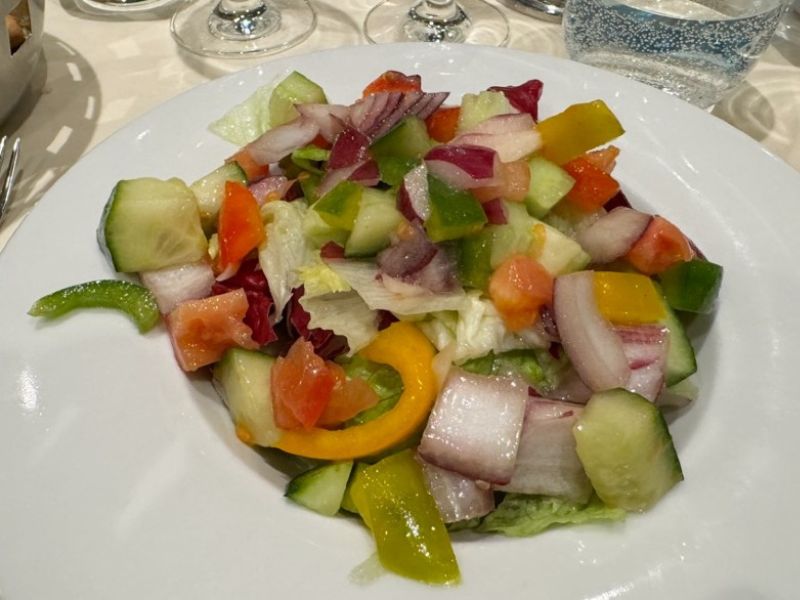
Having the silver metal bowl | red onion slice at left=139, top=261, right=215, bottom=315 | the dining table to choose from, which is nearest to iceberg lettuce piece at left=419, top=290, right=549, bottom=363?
red onion slice at left=139, top=261, right=215, bottom=315

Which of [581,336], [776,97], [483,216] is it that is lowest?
[776,97]

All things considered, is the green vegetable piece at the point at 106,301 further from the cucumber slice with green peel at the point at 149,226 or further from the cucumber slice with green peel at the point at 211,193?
the cucumber slice with green peel at the point at 211,193

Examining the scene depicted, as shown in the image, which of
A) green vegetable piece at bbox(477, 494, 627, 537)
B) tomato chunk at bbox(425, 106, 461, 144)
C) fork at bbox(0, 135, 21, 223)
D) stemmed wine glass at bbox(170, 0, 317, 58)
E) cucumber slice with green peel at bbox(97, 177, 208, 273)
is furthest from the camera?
stemmed wine glass at bbox(170, 0, 317, 58)

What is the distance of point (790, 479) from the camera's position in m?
1.25

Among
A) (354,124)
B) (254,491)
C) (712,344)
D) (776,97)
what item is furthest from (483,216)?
(776,97)

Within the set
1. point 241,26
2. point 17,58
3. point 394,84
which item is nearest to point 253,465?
point 394,84

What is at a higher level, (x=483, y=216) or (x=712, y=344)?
(x=483, y=216)

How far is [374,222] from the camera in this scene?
148 cm

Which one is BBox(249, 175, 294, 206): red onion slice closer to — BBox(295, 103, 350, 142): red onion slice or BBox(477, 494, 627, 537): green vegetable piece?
BBox(295, 103, 350, 142): red onion slice

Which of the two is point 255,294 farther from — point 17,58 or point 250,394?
point 17,58

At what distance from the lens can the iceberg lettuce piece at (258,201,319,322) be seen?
157 cm

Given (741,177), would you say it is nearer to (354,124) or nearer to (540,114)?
(540,114)

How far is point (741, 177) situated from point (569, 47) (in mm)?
892

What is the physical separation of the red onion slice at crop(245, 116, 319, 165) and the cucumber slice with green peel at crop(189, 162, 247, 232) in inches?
3.0
